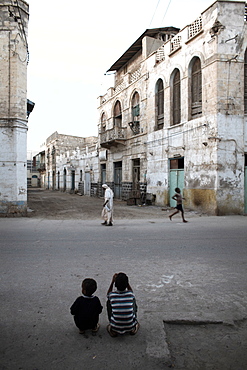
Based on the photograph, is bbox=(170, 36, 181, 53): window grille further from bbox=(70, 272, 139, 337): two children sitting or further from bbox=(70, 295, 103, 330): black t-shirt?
bbox=(70, 295, 103, 330): black t-shirt

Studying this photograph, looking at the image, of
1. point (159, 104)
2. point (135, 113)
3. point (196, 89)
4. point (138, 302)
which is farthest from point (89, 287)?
point (135, 113)

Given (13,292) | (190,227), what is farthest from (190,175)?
(13,292)

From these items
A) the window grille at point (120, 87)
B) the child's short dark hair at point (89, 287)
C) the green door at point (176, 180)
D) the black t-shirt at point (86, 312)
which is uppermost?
the window grille at point (120, 87)

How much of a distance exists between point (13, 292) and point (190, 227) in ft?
23.1

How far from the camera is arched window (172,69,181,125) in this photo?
53.9 feet

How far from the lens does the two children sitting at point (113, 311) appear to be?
290 cm

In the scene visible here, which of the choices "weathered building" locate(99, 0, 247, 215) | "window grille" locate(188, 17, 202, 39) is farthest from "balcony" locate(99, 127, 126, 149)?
"window grille" locate(188, 17, 202, 39)

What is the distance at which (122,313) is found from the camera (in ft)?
9.48

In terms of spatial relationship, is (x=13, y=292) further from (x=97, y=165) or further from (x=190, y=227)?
(x=97, y=165)

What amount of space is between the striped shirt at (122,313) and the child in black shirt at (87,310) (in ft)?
0.63

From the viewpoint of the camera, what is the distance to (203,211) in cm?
1369

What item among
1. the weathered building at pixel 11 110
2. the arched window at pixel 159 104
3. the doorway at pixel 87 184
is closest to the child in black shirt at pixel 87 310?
the weathered building at pixel 11 110

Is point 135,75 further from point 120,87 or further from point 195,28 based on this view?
point 195,28

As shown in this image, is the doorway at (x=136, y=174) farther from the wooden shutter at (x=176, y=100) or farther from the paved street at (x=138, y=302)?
the paved street at (x=138, y=302)
